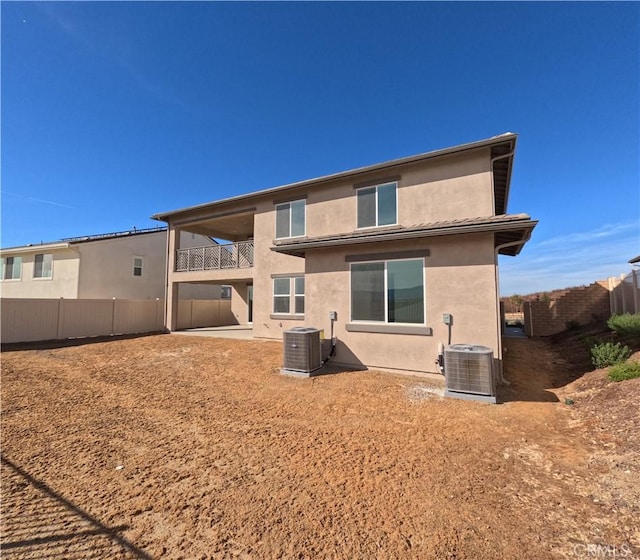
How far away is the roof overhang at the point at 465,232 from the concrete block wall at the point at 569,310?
884 centimetres

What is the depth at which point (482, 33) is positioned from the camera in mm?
10062

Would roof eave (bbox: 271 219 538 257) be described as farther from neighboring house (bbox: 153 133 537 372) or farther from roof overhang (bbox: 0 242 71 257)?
roof overhang (bbox: 0 242 71 257)

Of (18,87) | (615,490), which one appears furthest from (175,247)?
(615,490)

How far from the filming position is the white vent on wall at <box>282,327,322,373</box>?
27.5 feet

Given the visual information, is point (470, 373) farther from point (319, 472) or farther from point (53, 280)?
point (53, 280)

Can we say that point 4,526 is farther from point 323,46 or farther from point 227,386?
point 323,46

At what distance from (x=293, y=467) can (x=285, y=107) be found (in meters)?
15.2

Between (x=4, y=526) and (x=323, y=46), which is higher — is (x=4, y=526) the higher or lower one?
the lower one

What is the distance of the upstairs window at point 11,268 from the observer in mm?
20967

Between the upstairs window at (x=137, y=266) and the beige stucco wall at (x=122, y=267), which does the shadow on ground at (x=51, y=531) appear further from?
the upstairs window at (x=137, y=266)

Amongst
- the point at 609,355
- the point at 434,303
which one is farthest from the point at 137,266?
the point at 609,355

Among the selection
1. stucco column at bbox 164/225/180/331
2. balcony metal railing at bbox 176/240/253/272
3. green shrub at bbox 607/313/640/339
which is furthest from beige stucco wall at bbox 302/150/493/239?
stucco column at bbox 164/225/180/331

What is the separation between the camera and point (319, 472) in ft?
12.4

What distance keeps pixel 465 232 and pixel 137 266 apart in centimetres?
2159
